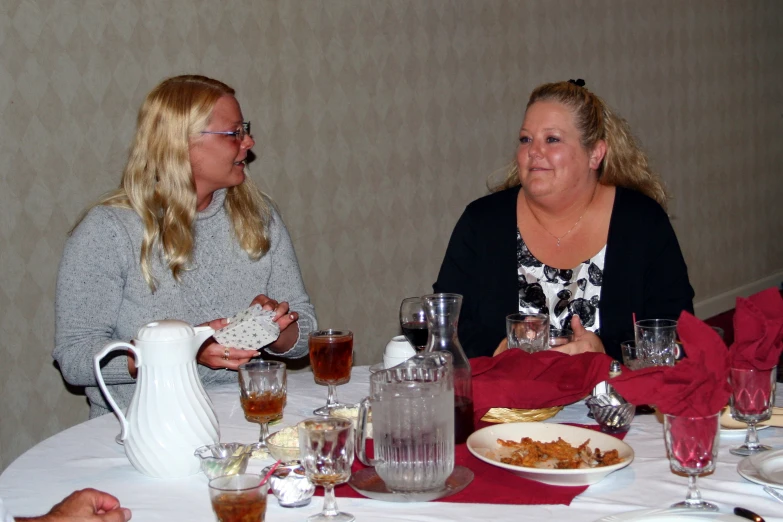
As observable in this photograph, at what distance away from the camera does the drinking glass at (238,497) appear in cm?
130

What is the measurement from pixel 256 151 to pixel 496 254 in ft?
4.62

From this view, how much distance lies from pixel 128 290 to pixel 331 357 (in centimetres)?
75

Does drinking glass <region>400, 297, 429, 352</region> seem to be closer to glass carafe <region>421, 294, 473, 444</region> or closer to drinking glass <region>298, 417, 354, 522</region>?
glass carafe <region>421, 294, 473, 444</region>

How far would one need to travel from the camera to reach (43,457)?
1751mm

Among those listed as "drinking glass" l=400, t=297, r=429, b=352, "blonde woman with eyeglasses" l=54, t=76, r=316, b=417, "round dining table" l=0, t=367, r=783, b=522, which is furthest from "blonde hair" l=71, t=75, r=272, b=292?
"drinking glass" l=400, t=297, r=429, b=352

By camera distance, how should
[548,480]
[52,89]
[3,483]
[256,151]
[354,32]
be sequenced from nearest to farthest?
[548,480] < [3,483] < [52,89] < [256,151] < [354,32]

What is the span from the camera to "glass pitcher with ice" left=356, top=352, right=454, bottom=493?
146 cm

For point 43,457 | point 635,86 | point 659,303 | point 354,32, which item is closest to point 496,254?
point 659,303

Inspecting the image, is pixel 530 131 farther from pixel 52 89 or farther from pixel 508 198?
pixel 52 89

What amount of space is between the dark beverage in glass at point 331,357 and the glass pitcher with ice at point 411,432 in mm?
420

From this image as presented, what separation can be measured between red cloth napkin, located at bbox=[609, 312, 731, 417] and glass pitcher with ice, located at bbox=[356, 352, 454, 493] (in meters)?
0.28

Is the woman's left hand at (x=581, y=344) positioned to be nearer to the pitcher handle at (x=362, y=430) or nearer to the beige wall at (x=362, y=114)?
the pitcher handle at (x=362, y=430)

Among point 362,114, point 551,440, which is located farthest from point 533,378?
point 362,114

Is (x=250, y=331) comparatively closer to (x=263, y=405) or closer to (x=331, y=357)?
(x=331, y=357)
